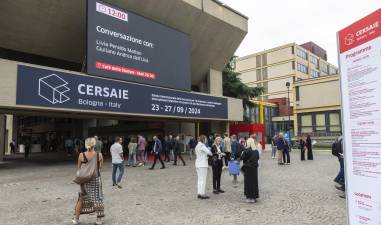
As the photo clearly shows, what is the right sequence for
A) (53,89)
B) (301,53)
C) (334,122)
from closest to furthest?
(53,89) → (334,122) → (301,53)

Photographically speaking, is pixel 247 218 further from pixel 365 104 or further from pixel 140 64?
pixel 140 64

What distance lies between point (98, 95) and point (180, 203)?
11792 mm

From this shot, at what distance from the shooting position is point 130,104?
20.3 metres

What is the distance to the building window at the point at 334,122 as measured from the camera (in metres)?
38.8

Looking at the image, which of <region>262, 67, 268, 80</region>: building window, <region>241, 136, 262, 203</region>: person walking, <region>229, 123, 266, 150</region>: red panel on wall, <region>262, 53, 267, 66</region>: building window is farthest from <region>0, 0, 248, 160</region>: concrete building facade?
<region>262, 53, 267, 66</region>: building window

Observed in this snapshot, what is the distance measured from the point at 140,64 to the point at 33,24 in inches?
263

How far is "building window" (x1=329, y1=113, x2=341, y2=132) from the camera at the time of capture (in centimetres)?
3875

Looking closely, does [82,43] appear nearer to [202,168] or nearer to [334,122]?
[202,168]

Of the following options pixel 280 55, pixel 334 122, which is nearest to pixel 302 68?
pixel 280 55

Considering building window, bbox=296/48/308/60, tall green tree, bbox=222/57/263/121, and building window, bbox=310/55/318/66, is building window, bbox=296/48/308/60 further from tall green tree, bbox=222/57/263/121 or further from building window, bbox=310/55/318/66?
tall green tree, bbox=222/57/263/121

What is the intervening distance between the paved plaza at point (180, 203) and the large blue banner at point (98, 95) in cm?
519

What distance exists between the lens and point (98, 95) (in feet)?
60.8

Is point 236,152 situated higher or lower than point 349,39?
lower

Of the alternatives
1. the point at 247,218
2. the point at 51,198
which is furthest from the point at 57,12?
the point at 247,218
